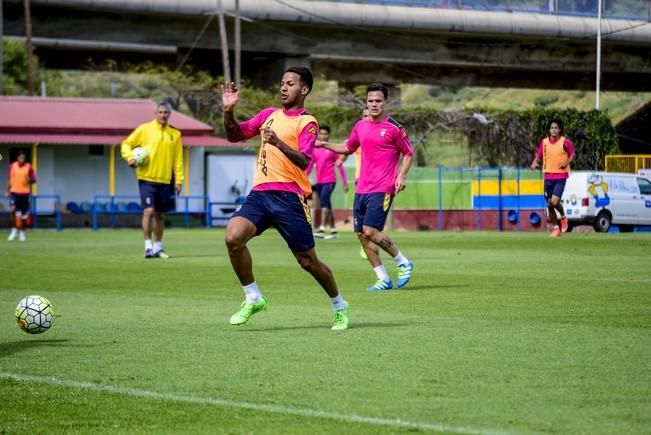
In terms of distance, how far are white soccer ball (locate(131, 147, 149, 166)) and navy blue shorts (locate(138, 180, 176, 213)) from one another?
0.40 m

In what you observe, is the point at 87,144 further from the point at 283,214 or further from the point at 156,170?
the point at 283,214

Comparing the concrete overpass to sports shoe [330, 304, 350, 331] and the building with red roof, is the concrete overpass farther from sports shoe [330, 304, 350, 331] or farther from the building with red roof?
sports shoe [330, 304, 350, 331]

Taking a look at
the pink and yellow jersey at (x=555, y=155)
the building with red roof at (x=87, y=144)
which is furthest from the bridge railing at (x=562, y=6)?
the pink and yellow jersey at (x=555, y=155)

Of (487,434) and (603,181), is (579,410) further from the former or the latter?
(603,181)

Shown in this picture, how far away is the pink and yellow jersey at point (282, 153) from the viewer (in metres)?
10.8

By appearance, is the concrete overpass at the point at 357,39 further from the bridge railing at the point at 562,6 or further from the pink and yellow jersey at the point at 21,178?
the pink and yellow jersey at the point at 21,178

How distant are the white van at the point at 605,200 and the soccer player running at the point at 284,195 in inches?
1092

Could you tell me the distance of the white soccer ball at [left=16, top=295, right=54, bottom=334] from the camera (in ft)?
33.0

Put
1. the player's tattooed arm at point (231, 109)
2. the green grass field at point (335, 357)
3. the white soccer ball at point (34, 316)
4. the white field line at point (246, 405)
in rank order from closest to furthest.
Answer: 1. the white field line at point (246, 405)
2. the green grass field at point (335, 357)
3. the white soccer ball at point (34, 316)
4. the player's tattooed arm at point (231, 109)

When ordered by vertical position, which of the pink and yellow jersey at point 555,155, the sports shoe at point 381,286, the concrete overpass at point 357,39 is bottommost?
the sports shoe at point 381,286

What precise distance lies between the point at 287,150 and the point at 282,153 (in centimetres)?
32

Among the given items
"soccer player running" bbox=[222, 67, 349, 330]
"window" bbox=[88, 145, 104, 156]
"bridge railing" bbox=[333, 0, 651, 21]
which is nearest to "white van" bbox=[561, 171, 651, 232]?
"window" bbox=[88, 145, 104, 156]

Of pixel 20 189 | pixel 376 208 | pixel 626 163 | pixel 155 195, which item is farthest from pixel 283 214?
pixel 626 163

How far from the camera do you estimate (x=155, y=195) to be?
21672 mm
